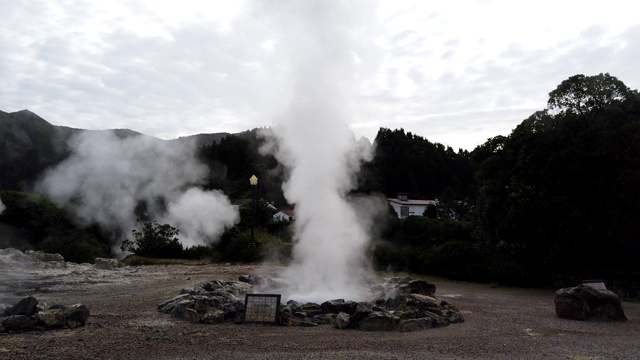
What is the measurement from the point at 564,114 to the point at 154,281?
16.2 metres

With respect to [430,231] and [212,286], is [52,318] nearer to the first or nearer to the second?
[212,286]

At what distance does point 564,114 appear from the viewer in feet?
61.5

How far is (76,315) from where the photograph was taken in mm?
11242

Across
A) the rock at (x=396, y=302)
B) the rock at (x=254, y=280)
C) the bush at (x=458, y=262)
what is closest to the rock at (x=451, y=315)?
the rock at (x=396, y=302)

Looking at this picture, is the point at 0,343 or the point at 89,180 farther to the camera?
the point at 89,180

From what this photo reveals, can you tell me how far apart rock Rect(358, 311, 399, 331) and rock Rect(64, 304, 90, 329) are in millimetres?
5988

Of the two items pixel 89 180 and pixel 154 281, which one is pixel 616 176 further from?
pixel 89 180

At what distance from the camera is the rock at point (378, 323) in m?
11.0

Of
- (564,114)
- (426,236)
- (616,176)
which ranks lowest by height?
(426,236)

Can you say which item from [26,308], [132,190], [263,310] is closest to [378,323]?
[263,310]

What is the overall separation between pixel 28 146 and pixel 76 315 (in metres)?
70.0

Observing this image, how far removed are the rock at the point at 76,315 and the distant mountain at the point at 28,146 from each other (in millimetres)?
37351

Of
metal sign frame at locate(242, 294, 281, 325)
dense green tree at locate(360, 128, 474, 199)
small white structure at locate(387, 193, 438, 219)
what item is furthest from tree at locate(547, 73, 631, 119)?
dense green tree at locate(360, 128, 474, 199)

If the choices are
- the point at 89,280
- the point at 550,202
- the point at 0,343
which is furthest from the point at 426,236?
the point at 0,343
